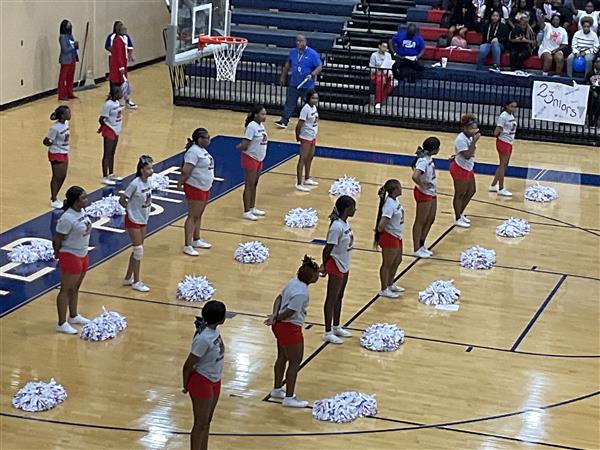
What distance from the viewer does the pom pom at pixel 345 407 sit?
9.89m

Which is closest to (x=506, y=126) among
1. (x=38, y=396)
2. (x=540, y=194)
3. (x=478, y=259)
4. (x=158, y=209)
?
(x=540, y=194)

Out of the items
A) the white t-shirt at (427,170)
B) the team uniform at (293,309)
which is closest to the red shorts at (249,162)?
the white t-shirt at (427,170)

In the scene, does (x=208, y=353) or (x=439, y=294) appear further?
(x=439, y=294)

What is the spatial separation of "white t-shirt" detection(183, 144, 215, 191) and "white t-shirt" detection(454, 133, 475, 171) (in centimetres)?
343

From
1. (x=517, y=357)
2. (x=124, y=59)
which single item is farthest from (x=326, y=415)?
(x=124, y=59)

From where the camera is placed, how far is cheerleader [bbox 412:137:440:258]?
548 inches

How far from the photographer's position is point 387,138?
21250 millimetres

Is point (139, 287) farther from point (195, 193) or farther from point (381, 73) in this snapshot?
point (381, 73)

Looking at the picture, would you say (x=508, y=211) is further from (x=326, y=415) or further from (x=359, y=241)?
(x=326, y=415)

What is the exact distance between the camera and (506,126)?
16766 millimetres

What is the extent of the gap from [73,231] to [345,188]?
6.74 metres

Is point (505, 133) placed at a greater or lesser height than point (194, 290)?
greater

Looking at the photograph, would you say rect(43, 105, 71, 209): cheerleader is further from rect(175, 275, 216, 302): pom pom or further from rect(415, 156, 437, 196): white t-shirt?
rect(415, 156, 437, 196): white t-shirt

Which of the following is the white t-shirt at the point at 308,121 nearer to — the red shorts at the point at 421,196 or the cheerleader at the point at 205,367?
the red shorts at the point at 421,196
